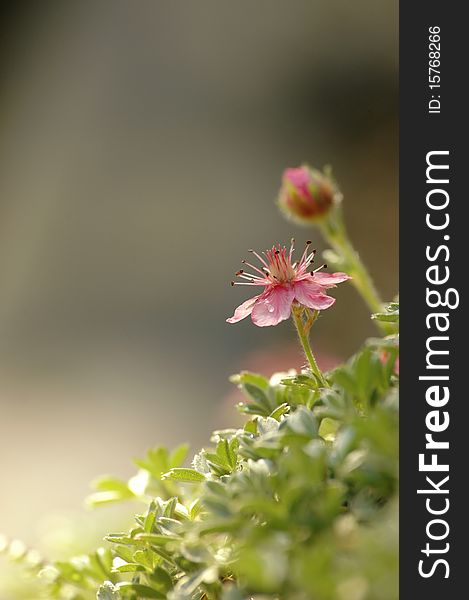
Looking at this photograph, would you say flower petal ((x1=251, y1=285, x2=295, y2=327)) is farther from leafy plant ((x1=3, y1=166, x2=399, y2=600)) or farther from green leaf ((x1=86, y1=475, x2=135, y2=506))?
green leaf ((x1=86, y1=475, x2=135, y2=506))

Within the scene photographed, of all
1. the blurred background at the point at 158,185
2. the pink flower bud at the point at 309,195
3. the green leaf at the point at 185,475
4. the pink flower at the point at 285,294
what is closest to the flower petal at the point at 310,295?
the pink flower at the point at 285,294

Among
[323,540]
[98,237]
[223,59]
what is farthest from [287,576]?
[223,59]

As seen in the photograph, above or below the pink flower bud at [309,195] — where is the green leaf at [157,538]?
below

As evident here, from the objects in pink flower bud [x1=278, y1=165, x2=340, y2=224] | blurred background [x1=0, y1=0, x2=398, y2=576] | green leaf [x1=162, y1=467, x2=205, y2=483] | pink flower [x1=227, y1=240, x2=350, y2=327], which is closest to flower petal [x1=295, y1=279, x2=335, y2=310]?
pink flower [x1=227, y1=240, x2=350, y2=327]

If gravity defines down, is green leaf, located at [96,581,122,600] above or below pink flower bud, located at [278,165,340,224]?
below

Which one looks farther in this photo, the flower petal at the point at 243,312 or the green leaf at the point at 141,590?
the flower petal at the point at 243,312

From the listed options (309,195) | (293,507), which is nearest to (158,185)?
(309,195)

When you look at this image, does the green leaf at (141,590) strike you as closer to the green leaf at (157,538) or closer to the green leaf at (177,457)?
the green leaf at (157,538)

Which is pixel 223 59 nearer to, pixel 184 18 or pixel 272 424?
pixel 184 18
